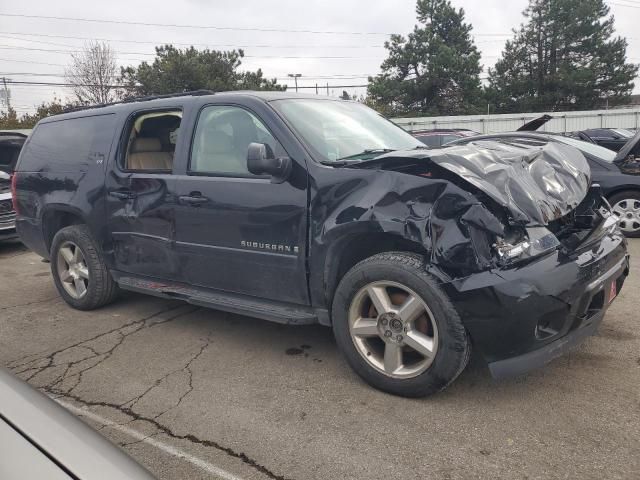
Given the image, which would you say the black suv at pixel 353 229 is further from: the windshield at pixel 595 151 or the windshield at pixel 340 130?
the windshield at pixel 595 151

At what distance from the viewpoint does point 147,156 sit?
4586mm

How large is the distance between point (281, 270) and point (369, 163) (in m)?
0.90

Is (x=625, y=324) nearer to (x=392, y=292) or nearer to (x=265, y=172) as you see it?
(x=392, y=292)

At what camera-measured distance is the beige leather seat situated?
4438 millimetres

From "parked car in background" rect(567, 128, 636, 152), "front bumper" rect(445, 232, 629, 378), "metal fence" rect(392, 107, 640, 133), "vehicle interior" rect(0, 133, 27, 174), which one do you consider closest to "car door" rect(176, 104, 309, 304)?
"front bumper" rect(445, 232, 629, 378)

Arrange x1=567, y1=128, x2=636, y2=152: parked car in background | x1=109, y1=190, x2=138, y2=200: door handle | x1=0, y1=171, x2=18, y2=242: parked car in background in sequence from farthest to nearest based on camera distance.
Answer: x1=567, y1=128, x2=636, y2=152: parked car in background → x1=0, y1=171, x2=18, y2=242: parked car in background → x1=109, y1=190, x2=138, y2=200: door handle

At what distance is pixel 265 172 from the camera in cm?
331

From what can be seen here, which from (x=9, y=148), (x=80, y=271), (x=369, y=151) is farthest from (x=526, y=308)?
(x=9, y=148)

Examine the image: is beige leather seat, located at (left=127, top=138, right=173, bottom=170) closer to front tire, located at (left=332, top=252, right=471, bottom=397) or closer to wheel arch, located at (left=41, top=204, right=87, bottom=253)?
wheel arch, located at (left=41, top=204, right=87, bottom=253)

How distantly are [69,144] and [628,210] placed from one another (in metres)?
6.77

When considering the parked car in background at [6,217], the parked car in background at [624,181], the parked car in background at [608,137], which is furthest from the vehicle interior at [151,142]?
the parked car in background at [608,137]

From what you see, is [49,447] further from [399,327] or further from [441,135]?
[441,135]

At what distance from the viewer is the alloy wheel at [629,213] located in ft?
22.9

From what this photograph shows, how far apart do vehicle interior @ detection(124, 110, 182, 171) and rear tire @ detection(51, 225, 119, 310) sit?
86 centimetres
